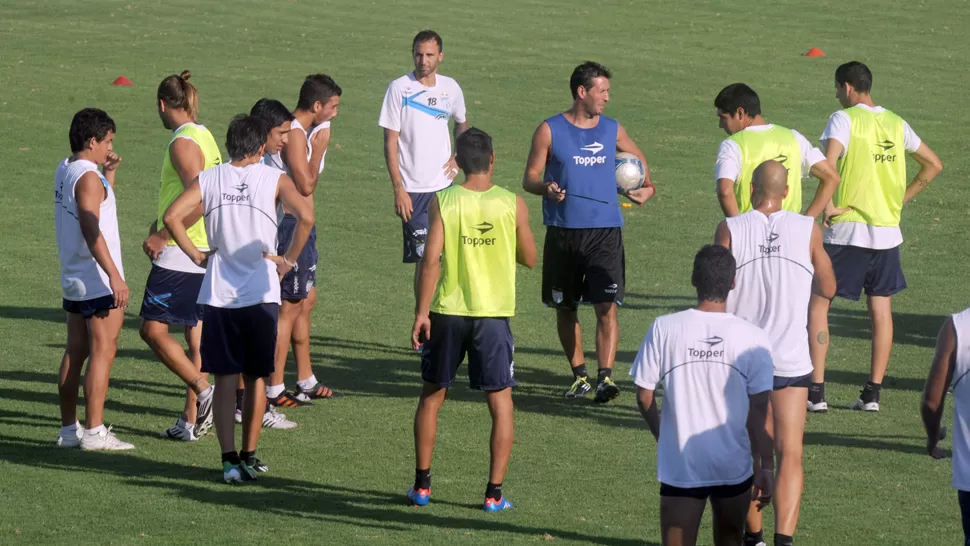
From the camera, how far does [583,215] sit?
392 inches

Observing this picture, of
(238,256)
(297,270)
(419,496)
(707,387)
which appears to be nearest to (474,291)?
(419,496)

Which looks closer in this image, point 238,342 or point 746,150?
point 238,342

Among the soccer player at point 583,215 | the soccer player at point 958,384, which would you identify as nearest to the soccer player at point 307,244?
the soccer player at point 583,215

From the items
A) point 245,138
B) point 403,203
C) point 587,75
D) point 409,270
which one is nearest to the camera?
point 245,138

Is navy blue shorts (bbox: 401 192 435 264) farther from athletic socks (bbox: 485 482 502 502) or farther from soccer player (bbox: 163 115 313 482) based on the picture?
athletic socks (bbox: 485 482 502 502)

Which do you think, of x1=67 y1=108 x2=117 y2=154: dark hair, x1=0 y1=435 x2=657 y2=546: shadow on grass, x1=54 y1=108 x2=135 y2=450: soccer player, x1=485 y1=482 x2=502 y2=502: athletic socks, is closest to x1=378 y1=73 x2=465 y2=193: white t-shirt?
x1=54 y1=108 x2=135 y2=450: soccer player

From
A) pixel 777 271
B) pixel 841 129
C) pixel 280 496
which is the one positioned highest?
pixel 841 129

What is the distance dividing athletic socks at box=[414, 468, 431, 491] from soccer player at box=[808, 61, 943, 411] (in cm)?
325

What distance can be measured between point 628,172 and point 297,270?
250 cm

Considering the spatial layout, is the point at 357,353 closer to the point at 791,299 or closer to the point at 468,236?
the point at 468,236

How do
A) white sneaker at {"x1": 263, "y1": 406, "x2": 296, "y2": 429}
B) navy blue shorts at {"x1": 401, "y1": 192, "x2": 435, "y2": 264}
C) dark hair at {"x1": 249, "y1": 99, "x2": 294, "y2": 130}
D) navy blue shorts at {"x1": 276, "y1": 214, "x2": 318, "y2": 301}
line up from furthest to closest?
navy blue shorts at {"x1": 401, "y1": 192, "x2": 435, "y2": 264}, navy blue shorts at {"x1": 276, "y1": 214, "x2": 318, "y2": 301}, white sneaker at {"x1": 263, "y1": 406, "x2": 296, "y2": 429}, dark hair at {"x1": 249, "y1": 99, "x2": 294, "y2": 130}

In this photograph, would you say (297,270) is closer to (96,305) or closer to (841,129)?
(96,305)

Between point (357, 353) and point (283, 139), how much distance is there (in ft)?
10.9

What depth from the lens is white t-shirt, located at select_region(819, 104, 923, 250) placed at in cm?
968
